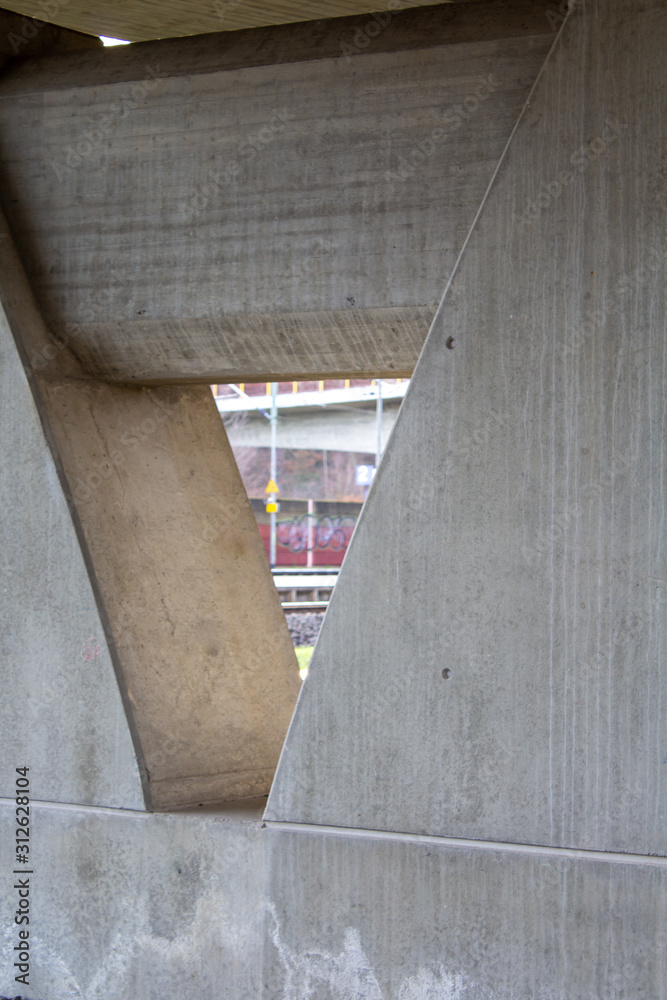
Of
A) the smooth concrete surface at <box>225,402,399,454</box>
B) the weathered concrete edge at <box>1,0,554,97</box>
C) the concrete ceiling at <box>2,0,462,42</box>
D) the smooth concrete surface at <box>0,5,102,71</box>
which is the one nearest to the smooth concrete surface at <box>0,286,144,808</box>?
the weathered concrete edge at <box>1,0,554,97</box>

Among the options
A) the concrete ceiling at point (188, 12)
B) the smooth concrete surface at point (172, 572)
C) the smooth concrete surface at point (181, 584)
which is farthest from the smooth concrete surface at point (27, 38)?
the smooth concrete surface at point (181, 584)

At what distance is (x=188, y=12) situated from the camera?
23.3 ft

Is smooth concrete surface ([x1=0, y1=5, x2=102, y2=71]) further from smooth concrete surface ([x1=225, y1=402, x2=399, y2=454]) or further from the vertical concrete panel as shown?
smooth concrete surface ([x1=225, y1=402, x2=399, y2=454])

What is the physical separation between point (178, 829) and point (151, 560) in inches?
57.2

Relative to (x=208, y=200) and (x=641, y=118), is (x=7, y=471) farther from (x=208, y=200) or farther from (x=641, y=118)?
(x=641, y=118)

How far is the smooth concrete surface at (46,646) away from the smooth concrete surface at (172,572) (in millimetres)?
55

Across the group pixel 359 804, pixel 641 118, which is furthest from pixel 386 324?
pixel 359 804

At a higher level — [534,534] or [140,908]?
[534,534]

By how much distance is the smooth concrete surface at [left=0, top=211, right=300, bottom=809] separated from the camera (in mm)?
5266

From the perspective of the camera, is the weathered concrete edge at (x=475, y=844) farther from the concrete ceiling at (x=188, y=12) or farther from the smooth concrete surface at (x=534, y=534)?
the concrete ceiling at (x=188, y=12)

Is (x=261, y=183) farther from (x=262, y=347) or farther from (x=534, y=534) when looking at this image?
(x=534, y=534)

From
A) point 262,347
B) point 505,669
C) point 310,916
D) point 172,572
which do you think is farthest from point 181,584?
point 505,669

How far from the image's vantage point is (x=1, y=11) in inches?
232

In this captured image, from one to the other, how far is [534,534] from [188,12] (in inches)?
184
